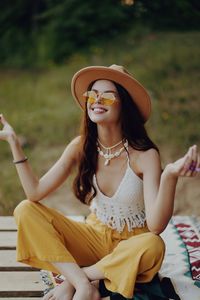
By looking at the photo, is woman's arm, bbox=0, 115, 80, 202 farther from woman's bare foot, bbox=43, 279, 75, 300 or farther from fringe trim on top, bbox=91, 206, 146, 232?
woman's bare foot, bbox=43, 279, 75, 300

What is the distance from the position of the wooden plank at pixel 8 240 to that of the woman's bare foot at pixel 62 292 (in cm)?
63

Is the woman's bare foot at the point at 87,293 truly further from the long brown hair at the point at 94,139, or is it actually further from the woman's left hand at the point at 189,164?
the woman's left hand at the point at 189,164

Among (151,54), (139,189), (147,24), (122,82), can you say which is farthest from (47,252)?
(147,24)

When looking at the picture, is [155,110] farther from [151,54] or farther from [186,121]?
[151,54]

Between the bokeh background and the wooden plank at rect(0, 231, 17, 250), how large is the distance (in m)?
0.81

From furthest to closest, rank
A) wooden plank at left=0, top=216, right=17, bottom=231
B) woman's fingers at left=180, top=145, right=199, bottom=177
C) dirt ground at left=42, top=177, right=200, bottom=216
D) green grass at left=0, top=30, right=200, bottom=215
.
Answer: green grass at left=0, top=30, right=200, bottom=215
dirt ground at left=42, top=177, right=200, bottom=216
wooden plank at left=0, top=216, right=17, bottom=231
woman's fingers at left=180, top=145, right=199, bottom=177

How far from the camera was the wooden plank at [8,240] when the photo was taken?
3.00 meters

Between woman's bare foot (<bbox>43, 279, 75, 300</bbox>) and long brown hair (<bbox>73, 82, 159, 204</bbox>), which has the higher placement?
long brown hair (<bbox>73, 82, 159, 204</bbox>)

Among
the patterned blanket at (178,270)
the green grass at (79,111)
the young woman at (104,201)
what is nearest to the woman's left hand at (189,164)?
the young woman at (104,201)

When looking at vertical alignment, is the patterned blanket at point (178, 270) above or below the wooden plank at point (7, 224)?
below

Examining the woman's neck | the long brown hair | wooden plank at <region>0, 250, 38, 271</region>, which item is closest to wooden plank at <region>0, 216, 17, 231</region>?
wooden plank at <region>0, 250, 38, 271</region>

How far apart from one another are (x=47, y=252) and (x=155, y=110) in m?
3.97

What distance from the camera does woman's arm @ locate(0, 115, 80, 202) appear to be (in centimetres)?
258

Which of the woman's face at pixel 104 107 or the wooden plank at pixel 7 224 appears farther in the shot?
the wooden plank at pixel 7 224
